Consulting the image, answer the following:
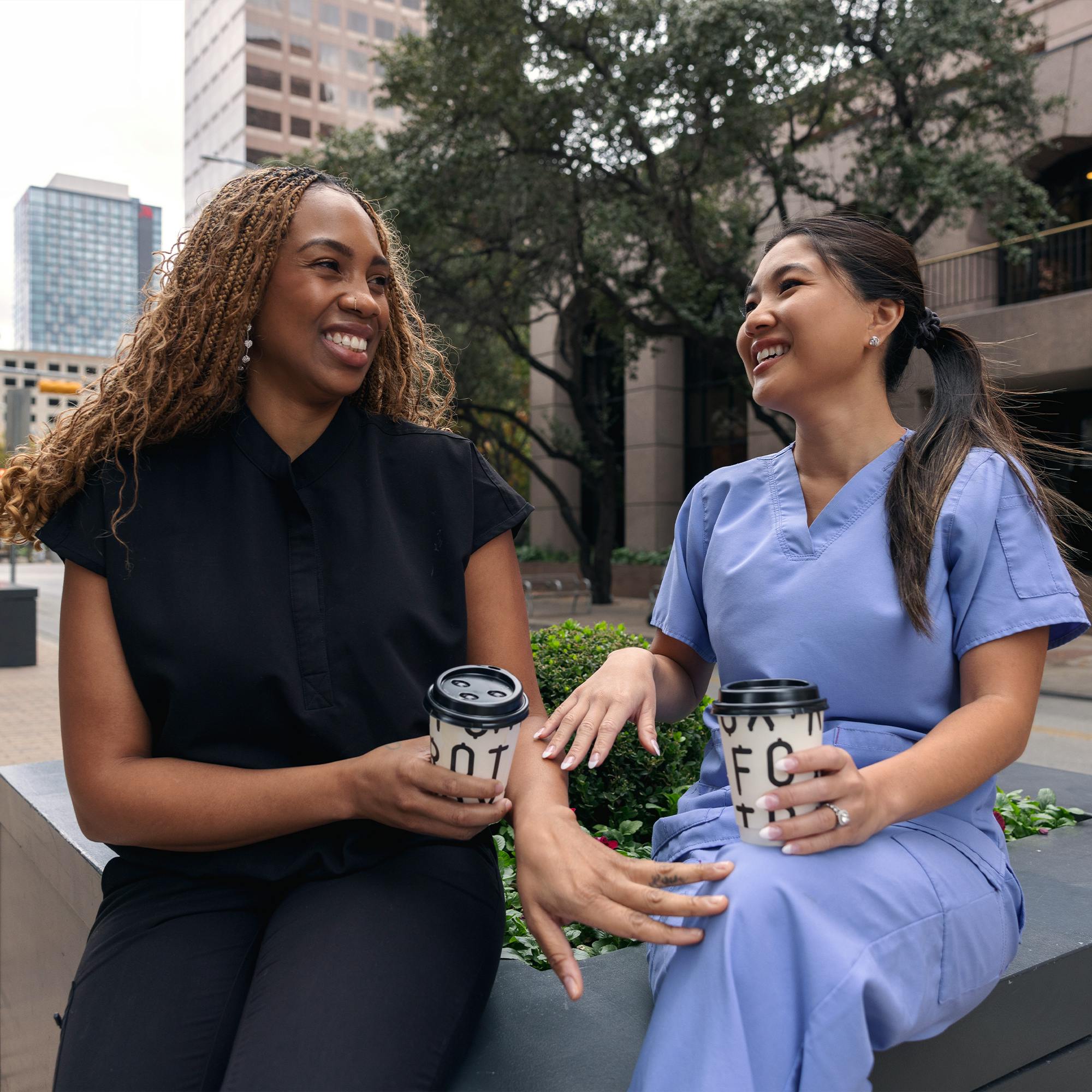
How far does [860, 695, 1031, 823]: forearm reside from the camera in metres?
1.56

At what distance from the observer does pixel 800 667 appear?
185 cm

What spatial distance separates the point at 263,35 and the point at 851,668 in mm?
79574

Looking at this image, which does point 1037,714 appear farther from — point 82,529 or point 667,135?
point 82,529

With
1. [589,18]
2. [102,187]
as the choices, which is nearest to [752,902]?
[589,18]

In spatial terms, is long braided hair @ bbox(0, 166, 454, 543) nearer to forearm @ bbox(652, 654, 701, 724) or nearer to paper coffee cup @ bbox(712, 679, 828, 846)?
forearm @ bbox(652, 654, 701, 724)

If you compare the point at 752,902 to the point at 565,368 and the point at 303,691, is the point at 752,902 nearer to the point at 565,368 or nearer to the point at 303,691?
the point at 303,691

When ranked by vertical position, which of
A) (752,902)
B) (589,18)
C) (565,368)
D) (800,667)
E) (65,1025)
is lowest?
(65,1025)

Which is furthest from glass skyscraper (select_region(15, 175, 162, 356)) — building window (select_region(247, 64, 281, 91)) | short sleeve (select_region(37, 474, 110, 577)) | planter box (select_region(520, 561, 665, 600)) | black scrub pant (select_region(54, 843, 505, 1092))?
black scrub pant (select_region(54, 843, 505, 1092))

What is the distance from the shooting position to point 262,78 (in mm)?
70000

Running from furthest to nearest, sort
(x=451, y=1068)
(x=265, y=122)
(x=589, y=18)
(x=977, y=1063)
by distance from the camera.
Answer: (x=265, y=122) < (x=589, y=18) < (x=977, y=1063) < (x=451, y=1068)

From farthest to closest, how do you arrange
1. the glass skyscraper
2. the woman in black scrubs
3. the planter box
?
the glass skyscraper < the planter box < the woman in black scrubs

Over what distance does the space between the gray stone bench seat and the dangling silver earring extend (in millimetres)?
1317

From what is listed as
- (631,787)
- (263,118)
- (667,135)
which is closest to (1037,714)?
(631,787)

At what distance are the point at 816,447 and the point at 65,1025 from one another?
1715 mm
